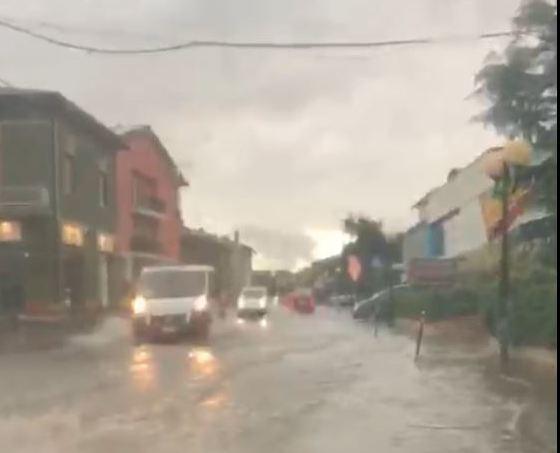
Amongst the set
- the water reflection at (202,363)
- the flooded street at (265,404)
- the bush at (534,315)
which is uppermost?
the bush at (534,315)

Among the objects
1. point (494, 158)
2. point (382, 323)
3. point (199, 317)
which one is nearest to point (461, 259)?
point (382, 323)

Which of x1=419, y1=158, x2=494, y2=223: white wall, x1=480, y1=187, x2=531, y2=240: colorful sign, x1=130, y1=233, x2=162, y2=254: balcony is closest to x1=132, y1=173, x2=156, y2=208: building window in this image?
x1=130, y1=233, x2=162, y2=254: balcony

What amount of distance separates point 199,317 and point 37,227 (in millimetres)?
13086

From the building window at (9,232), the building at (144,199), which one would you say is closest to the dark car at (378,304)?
the building at (144,199)

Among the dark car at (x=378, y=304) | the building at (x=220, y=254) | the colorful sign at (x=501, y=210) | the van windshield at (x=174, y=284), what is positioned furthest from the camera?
the building at (x=220, y=254)

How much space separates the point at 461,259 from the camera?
47.1 m

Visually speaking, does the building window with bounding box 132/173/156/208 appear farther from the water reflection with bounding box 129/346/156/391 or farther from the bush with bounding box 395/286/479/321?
the water reflection with bounding box 129/346/156/391

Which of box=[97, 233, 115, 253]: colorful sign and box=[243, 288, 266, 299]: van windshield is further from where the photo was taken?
box=[243, 288, 266, 299]: van windshield

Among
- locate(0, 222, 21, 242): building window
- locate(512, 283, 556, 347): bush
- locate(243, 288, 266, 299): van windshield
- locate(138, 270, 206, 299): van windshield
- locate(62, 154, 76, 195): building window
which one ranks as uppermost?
locate(62, 154, 76, 195): building window

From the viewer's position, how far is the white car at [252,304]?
201 feet

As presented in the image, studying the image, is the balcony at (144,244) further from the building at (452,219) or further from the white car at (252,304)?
the building at (452,219)

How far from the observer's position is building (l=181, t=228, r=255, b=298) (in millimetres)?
84438

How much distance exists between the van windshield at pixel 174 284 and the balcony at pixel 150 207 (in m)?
26.9

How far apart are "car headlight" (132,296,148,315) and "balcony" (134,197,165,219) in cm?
2728
